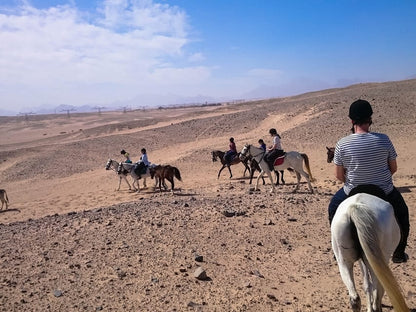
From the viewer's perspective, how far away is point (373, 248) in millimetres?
3695

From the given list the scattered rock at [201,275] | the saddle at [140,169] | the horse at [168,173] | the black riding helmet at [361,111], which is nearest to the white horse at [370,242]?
the black riding helmet at [361,111]

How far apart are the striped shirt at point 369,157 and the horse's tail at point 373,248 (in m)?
0.56

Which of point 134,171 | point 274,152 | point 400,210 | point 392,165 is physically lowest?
point 134,171

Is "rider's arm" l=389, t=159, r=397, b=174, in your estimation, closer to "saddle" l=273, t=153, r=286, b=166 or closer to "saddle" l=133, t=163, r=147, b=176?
"saddle" l=273, t=153, r=286, b=166

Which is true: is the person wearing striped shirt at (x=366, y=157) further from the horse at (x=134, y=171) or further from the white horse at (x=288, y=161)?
the horse at (x=134, y=171)

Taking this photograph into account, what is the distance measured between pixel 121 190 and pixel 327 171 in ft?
35.7

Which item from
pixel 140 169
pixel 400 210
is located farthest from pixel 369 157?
pixel 140 169

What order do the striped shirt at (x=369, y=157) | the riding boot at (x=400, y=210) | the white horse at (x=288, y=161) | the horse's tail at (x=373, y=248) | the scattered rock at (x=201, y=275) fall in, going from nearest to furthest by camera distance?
the horse's tail at (x=373, y=248)
the striped shirt at (x=369, y=157)
the riding boot at (x=400, y=210)
the scattered rock at (x=201, y=275)
the white horse at (x=288, y=161)

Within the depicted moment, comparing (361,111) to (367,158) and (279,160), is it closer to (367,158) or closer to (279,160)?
(367,158)

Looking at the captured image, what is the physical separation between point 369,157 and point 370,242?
1.02m

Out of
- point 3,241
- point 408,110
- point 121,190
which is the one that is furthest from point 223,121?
point 3,241

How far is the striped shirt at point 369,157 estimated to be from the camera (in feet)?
13.6

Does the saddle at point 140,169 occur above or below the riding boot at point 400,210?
below

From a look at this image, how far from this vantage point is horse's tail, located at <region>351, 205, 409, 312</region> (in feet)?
11.7
